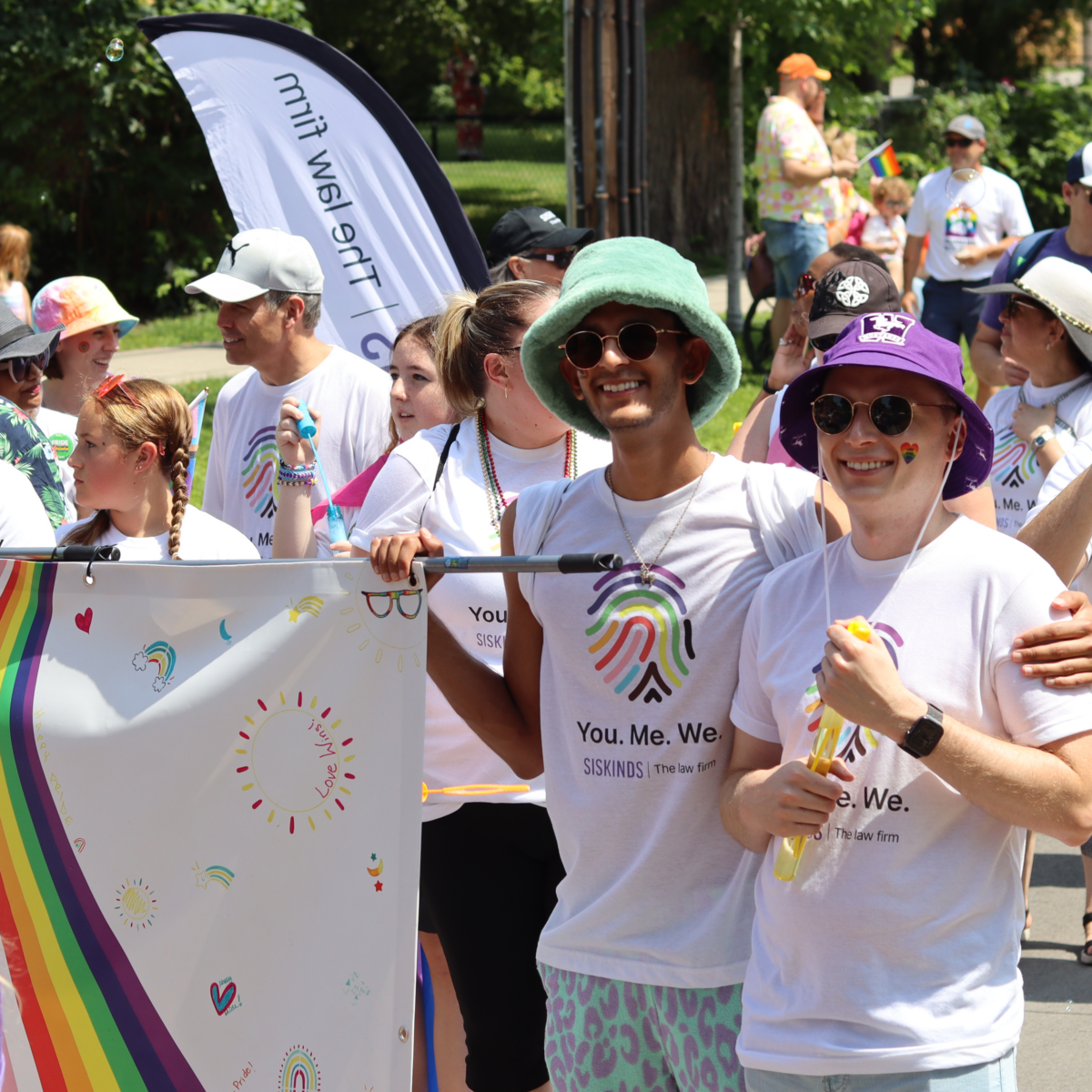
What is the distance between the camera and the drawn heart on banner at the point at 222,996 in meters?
2.55

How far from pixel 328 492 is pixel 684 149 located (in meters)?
14.6

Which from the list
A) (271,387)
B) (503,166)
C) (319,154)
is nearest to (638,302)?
(271,387)

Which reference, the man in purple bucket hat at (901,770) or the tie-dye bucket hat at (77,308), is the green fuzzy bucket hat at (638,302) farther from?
the tie-dye bucket hat at (77,308)

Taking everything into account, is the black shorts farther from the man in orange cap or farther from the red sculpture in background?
the red sculpture in background

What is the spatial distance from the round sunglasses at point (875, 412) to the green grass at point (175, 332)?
11.6 meters

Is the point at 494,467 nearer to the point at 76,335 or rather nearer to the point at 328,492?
the point at 328,492

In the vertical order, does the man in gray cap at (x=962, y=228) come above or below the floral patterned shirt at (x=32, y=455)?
above

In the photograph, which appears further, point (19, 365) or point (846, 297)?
point (19, 365)

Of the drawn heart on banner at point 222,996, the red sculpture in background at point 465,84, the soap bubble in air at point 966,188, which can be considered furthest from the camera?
the red sculpture in background at point 465,84

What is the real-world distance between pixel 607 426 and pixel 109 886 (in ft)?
4.26

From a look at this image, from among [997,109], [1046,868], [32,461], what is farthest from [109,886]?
[997,109]

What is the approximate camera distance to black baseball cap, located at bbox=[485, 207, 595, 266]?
5.95 metres

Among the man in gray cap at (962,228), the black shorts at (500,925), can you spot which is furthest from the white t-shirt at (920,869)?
the man in gray cap at (962,228)

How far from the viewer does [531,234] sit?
6020mm
